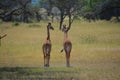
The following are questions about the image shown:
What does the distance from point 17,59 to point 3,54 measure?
340cm

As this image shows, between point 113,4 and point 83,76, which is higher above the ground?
point 113,4

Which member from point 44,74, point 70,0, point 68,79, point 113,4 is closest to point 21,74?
point 44,74

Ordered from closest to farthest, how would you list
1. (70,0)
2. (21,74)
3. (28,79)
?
(28,79)
(21,74)
(70,0)

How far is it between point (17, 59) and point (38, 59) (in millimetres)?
1286

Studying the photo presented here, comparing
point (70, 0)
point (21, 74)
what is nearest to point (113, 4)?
point (21, 74)

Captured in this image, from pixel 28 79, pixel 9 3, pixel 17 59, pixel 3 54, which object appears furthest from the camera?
pixel 3 54

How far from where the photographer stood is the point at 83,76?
20938 millimetres

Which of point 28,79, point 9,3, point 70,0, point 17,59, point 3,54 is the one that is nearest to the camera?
point 28,79

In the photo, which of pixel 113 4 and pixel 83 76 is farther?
pixel 113 4

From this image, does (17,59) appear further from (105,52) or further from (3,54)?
(105,52)

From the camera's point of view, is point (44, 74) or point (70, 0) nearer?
point (44, 74)

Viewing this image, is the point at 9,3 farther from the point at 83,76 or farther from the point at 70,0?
the point at 70,0

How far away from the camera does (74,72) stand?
22.4 m

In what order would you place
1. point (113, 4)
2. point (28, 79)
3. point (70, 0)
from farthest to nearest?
point (70, 0) → point (113, 4) → point (28, 79)
